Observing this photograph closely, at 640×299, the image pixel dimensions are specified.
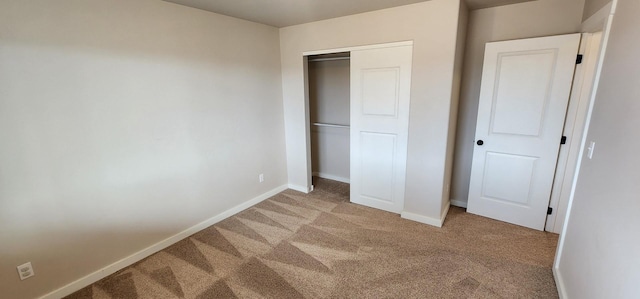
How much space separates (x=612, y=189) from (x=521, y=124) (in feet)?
4.99


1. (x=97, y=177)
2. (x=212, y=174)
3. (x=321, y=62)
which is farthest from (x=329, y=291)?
(x=321, y=62)

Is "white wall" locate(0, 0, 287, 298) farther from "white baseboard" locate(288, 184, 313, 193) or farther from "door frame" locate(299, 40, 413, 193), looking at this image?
"white baseboard" locate(288, 184, 313, 193)

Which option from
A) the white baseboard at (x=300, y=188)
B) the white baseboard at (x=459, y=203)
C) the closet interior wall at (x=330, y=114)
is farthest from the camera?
the closet interior wall at (x=330, y=114)

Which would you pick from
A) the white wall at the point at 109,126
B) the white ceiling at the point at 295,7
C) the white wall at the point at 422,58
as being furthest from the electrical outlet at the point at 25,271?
the white wall at the point at 422,58

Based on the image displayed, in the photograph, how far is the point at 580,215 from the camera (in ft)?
5.85

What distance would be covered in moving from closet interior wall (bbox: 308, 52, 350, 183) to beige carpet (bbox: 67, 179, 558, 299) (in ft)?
4.63

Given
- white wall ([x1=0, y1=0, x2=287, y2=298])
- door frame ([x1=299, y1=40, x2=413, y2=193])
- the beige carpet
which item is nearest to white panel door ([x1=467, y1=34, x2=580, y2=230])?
the beige carpet

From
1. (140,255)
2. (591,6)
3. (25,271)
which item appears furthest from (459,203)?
(25,271)

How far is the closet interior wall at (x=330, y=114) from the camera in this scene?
407cm

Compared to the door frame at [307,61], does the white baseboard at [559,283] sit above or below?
below

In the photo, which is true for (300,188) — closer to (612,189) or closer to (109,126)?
(109,126)

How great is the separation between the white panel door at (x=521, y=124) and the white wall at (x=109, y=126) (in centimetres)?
275

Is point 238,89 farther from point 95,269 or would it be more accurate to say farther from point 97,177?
point 95,269

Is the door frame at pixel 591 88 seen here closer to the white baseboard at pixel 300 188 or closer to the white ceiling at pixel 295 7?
the white ceiling at pixel 295 7
